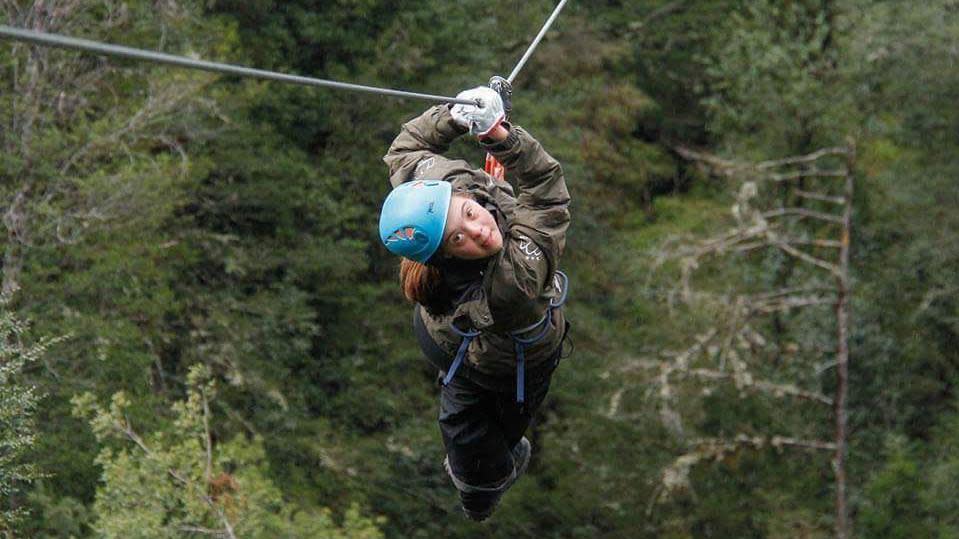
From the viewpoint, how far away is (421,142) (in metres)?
4.96

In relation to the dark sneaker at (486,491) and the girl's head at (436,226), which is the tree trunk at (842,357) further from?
the girl's head at (436,226)

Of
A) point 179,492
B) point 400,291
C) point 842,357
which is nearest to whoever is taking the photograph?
point 179,492

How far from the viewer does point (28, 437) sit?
26.3 feet

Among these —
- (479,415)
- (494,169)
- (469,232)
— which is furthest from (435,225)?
(479,415)

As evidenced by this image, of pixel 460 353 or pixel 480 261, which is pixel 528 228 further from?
pixel 460 353

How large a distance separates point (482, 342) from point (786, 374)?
1535 cm

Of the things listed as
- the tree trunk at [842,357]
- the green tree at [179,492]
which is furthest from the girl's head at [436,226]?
the tree trunk at [842,357]

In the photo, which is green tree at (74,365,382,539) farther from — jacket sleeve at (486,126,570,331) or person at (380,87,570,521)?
jacket sleeve at (486,126,570,331)

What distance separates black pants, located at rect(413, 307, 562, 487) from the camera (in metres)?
5.06

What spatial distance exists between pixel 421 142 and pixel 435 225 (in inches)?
28.6

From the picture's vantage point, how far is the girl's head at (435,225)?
14.1ft

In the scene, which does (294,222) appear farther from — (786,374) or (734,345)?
(786,374)

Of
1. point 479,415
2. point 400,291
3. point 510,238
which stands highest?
point 510,238

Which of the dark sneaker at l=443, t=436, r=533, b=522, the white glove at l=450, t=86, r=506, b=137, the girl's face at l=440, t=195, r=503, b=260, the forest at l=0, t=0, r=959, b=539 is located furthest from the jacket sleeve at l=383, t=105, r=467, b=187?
the forest at l=0, t=0, r=959, b=539
